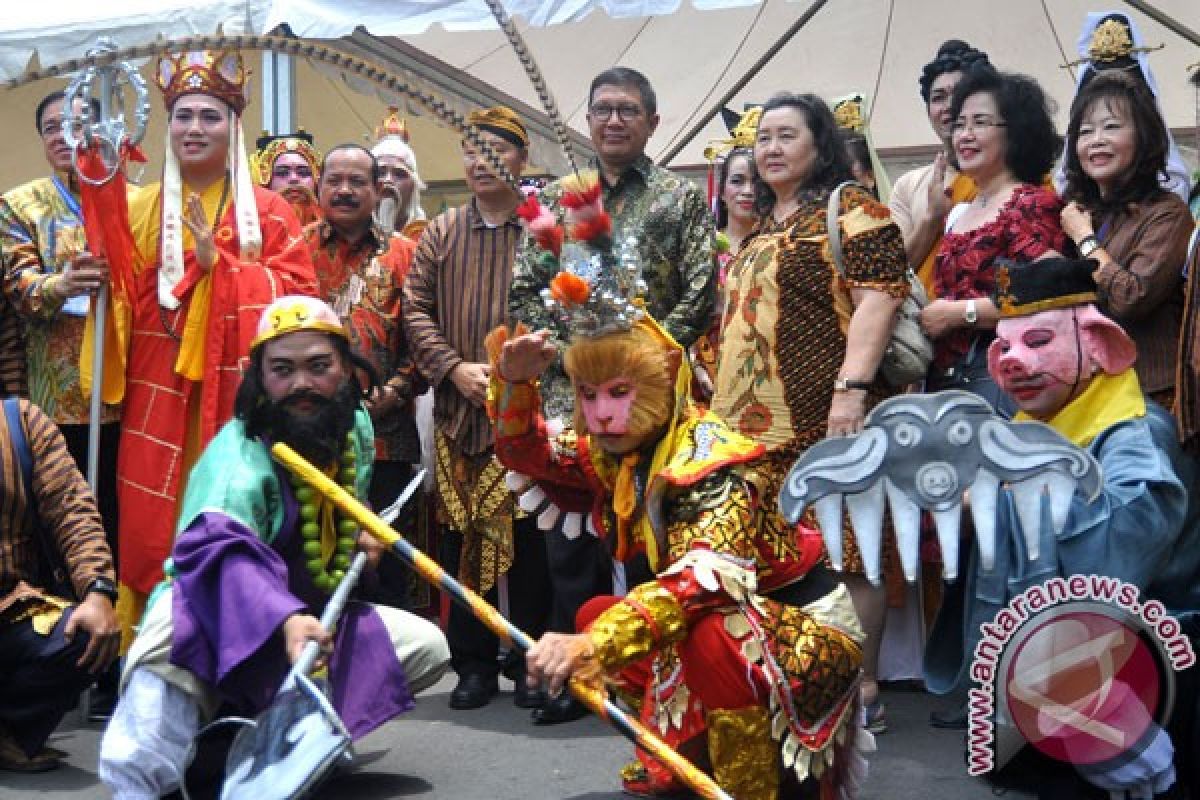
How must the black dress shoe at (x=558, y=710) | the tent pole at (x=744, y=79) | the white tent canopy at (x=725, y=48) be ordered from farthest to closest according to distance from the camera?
the white tent canopy at (x=725, y=48), the tent pole at (x=744, y=79), the black dress shoe at (x=558, y=710)

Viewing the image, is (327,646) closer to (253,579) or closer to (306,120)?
(253,579)

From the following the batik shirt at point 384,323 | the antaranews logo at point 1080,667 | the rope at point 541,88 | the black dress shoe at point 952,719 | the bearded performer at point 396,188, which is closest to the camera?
the antaranews logo at point 1080,667

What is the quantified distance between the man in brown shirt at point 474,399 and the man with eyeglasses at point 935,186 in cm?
133

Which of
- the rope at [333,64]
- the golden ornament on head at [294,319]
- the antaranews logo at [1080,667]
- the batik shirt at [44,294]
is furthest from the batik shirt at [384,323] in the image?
the antaranews logo at [1080,667]

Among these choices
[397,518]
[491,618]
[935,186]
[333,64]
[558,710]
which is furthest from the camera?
[397,518]

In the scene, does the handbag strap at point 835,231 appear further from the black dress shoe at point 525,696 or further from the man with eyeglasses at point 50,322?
the man with eyeglasses at point 50,322

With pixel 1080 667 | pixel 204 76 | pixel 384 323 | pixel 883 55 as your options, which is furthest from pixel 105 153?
pixel 883 55

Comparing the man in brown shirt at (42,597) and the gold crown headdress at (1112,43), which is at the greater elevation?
the gold crown headdress at (1112,43)

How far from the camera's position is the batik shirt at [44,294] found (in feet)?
18.4

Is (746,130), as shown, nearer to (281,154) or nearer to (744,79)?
(744,79)

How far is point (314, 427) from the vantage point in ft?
14.3

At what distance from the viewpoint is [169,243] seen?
5480 mm

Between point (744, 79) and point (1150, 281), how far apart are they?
3.52 meters

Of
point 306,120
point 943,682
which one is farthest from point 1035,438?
point 306,120
